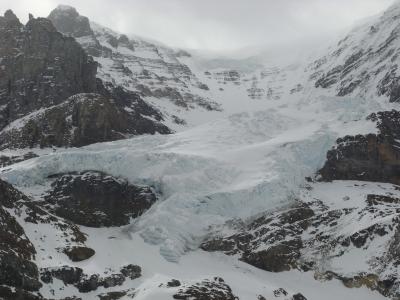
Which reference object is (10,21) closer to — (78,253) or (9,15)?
(9,15)

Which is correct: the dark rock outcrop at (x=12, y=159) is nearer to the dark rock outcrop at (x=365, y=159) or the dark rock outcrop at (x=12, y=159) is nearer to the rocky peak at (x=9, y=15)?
the dark rock outcrop at (x=365, y=159)

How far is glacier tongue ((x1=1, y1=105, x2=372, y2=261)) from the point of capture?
96312 millimetres

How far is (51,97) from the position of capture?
501ft

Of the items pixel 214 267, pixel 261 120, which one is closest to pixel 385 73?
pixel 261 120

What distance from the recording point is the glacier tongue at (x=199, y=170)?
96.3 m

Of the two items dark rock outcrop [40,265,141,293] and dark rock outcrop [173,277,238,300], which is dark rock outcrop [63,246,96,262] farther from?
dark rock outcrop [173,277,238,300]

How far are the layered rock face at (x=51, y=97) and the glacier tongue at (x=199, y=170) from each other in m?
17.7

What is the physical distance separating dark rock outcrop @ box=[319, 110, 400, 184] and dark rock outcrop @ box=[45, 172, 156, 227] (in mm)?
30776

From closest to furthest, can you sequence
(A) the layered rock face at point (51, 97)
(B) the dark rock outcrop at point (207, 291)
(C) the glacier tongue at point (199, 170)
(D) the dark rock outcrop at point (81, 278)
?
(D) the dark rock outcrop at point (81, 278), (B) the dark rock outcrop at point (207, 291), (C) the glacier tongue at point (199, 170), (A) the layered rock face at point (51, 97)

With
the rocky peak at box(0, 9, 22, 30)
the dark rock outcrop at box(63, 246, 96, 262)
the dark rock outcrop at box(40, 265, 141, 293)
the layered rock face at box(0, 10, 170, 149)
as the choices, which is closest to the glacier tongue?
the dark rock outcrop at box(63, 246, 96, 262)

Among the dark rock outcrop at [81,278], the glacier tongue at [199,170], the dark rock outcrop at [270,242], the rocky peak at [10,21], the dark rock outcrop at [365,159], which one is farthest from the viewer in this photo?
the rocky peak at [10,21]

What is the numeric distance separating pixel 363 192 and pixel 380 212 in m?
14.3

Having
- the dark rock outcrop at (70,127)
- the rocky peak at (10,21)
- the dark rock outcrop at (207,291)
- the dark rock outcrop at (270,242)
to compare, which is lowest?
the dark rock outcrop at (207,291)

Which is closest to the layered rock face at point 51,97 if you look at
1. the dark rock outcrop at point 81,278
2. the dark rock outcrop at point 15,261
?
the dark rock outcrop at point 15,261
